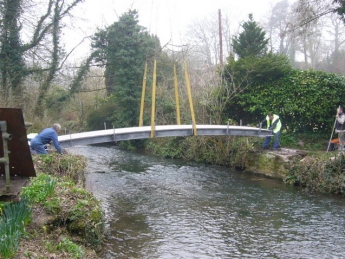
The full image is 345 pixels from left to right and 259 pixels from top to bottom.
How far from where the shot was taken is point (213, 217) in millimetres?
9852

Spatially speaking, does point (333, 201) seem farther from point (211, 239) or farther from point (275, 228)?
point (211, 239)

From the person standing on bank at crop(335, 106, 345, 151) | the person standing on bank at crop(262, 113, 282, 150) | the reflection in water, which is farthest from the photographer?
the person standing on bank at crop(262, 113, 282, 150)

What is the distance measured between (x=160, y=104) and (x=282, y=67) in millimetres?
8204

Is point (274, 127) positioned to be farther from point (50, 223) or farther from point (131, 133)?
point (50, 223)

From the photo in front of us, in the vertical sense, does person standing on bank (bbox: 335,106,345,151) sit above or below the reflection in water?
above

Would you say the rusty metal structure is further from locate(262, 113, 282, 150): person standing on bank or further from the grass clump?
locate(262, 113, 282, 150): person standing on bank

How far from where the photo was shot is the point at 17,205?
16.5 ft

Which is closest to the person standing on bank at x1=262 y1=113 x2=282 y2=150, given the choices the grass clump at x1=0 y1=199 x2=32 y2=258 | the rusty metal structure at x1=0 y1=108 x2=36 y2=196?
the grass clump at x1=0 y1=199 x2=32 y2=258

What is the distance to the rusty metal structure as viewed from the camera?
4078mm

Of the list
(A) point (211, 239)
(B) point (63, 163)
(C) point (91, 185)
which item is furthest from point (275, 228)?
(C) point (91, 185)

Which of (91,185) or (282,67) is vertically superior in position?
(282,67)

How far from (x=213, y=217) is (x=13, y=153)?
647cm

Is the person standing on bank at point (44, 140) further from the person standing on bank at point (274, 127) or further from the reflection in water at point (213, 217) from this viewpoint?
the person standing on bank at point (274, 127)

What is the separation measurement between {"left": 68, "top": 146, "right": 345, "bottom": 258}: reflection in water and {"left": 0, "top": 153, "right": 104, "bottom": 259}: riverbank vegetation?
95 cm
